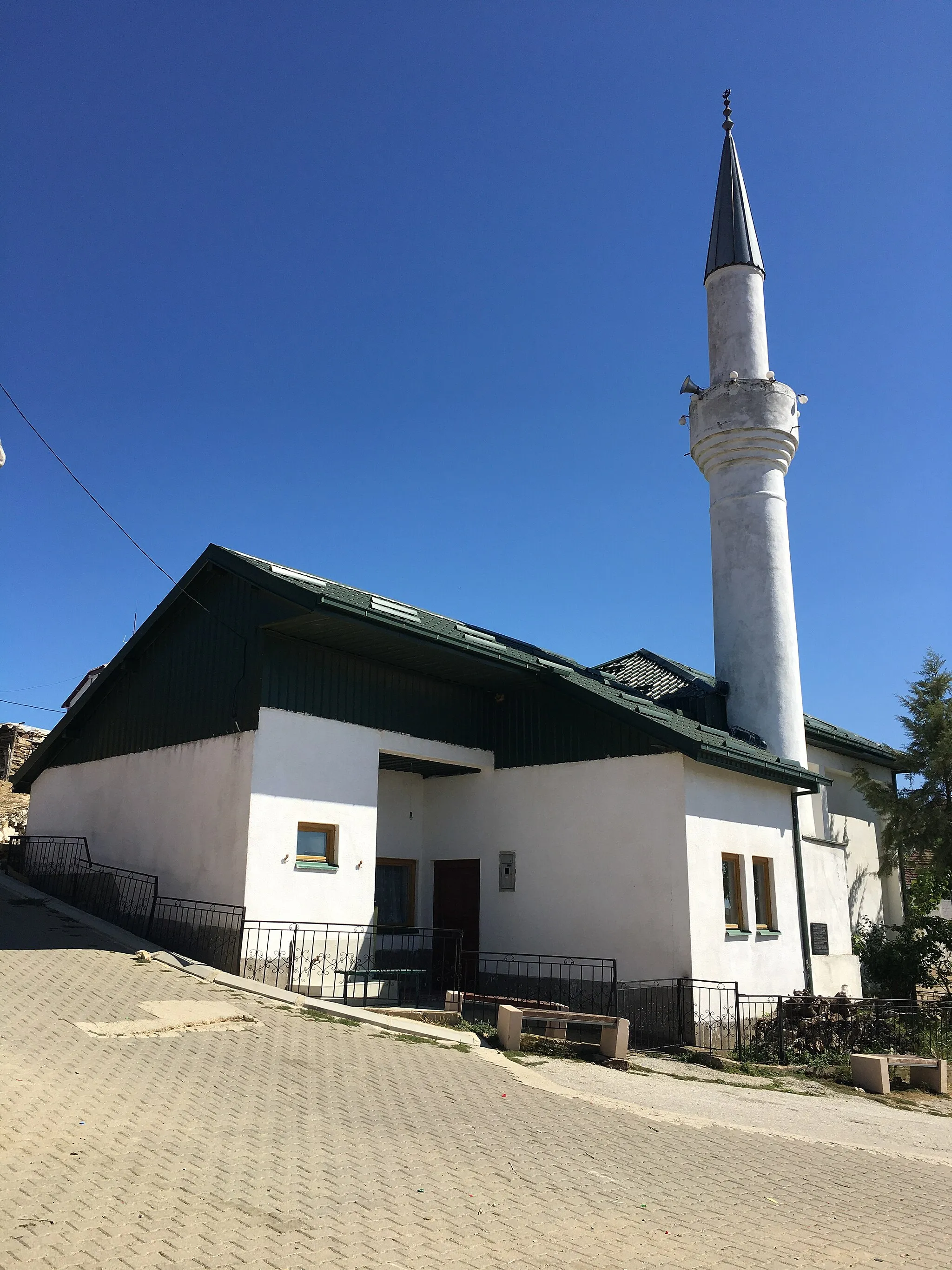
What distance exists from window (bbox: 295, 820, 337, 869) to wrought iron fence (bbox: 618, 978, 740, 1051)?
4789 mm

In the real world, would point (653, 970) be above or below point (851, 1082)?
above

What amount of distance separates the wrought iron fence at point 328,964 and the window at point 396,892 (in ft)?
4.15

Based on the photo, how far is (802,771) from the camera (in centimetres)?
1738

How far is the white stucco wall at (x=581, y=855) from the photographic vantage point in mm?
14430

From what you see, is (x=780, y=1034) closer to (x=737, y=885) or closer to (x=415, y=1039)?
(x=737, y=885)

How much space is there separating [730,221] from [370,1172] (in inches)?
880

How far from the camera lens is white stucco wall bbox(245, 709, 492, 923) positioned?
1345cm

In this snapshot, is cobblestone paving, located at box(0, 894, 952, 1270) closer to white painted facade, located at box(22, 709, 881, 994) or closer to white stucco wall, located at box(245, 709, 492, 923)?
white stucco wall, located at box(245, 709, 492, 923)

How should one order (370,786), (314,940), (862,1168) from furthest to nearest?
(370,786), (314,940), (862,1168)

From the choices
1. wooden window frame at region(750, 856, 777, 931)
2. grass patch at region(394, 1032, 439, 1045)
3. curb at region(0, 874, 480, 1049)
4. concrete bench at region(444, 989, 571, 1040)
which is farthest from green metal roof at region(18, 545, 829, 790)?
grass patch at region(394, 1032, 439, 1045)

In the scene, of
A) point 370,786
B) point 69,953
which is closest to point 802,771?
point 370,786

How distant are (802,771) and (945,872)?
6898 mm

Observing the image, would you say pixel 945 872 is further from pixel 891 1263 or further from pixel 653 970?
pixel 891 1263

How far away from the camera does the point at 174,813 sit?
15.2 metres
